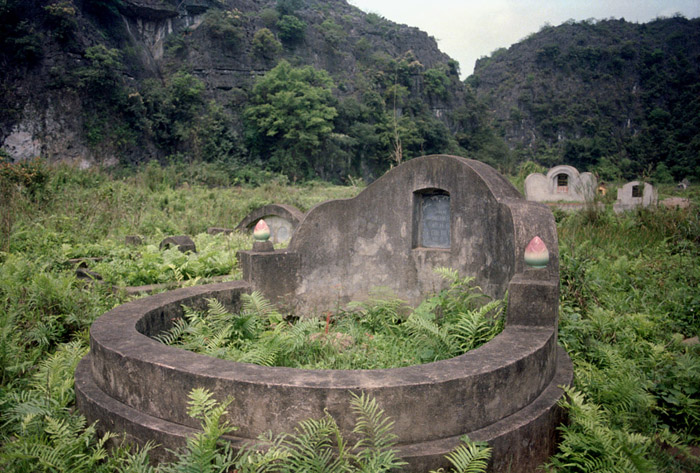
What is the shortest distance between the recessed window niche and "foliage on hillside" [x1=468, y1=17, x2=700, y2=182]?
50092 mm

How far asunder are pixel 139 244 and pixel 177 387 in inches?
299

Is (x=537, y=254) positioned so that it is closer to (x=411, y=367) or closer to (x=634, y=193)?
(x=411, y=367)

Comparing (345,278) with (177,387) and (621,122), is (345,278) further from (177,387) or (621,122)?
(621,122)

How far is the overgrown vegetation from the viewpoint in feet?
12.6

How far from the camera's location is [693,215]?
30.6 ft

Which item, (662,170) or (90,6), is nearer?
(90,6)

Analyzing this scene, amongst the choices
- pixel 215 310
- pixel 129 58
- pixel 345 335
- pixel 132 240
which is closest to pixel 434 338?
pixel 345 335

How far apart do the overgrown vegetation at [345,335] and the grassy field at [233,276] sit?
2.98 feet

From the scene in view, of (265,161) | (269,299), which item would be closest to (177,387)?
(269,299)

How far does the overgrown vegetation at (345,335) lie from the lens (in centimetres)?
383

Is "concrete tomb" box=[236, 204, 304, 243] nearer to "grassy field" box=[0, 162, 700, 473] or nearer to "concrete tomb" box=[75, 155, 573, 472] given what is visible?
"grassy field" box=[0, 162, 700, 473]

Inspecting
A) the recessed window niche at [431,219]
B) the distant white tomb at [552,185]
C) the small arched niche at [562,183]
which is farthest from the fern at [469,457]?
the small arched niche at [562,183]

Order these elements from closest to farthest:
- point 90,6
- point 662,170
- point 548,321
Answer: point 548,321 → point 90,6 → point 662,170

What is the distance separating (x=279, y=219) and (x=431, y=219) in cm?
702
